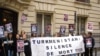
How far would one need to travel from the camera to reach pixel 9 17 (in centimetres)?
1689

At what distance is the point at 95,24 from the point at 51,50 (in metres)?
11.4

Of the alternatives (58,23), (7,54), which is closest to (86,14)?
(58,23)

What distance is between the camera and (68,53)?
15.5 meters

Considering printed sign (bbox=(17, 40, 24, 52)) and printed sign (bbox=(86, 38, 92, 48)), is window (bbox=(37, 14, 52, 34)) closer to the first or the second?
printed sign (bbox=(86, 38, 92, 48))

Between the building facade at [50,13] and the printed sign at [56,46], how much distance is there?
248 centimetres

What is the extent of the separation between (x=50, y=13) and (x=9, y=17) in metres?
3.54

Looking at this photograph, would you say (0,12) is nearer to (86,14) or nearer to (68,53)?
(68,53)

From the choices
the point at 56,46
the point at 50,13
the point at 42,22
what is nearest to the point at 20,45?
the point at 56,46

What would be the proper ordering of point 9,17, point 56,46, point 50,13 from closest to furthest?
1. point 56,46
2. point 9,17
3. point 50,13

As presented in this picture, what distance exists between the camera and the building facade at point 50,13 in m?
16.9

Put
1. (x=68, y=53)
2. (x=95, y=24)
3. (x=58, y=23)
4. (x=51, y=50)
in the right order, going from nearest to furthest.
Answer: (x=51, y=50) < (x=68, y=53) < (x=58, y=23) < (x=95, y=24)

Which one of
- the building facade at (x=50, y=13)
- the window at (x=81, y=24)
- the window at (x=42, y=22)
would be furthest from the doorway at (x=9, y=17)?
the window at (x=81, y=24)

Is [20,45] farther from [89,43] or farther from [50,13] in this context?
[50,13]

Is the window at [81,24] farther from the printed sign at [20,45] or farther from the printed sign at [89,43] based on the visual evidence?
the printed sign at [20,45]
